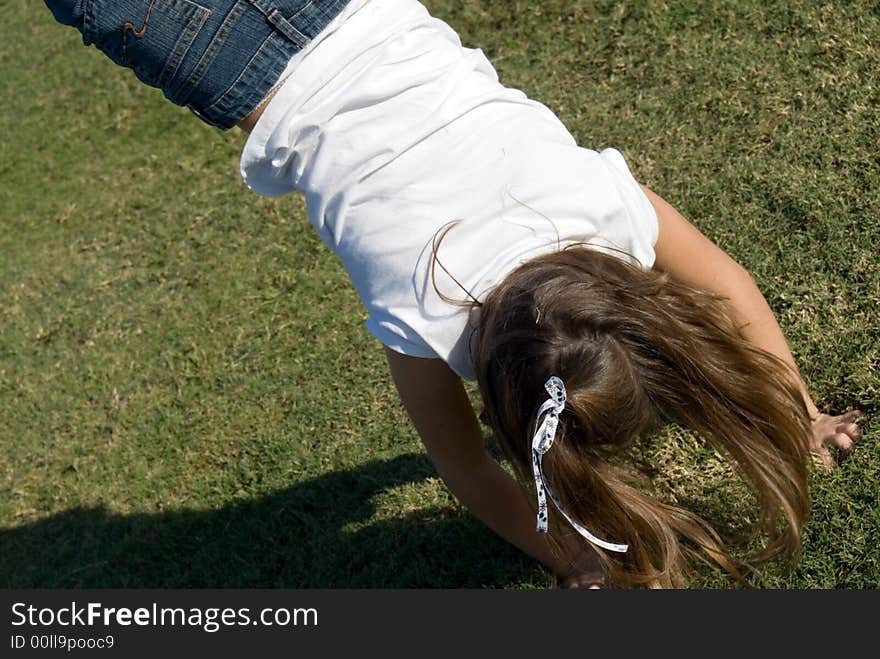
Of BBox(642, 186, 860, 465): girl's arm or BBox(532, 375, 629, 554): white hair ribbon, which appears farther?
BBox(642, 186, 860, 465): girl's arm

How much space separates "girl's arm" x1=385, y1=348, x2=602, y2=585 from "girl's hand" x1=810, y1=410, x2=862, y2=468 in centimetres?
67

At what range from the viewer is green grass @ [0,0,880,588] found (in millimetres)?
2889

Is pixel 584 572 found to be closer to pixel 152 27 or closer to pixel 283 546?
pixel 283 546

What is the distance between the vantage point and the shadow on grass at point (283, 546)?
9.59ft

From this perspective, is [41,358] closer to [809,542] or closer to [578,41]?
[578,41]

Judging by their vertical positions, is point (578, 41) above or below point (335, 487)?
above

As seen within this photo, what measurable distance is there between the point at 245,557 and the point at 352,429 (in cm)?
55

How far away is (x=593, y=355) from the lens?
5.79ft

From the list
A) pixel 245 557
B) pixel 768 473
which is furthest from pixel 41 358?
pixel 768 473

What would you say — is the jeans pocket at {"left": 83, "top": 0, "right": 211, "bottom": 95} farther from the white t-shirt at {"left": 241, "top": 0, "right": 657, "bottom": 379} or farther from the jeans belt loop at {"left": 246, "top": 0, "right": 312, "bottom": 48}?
the white t-shirt at {"left": 241, "top": 0, "right": 657, "bottom": 379}

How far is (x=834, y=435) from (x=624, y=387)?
1.10 meters

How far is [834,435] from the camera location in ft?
8.57

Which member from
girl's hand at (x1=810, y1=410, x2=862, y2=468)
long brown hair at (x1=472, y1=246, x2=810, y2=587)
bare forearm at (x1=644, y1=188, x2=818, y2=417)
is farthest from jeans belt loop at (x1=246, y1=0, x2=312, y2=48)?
girl's hand at (x1=810, y1=410, x2=862, y2=468)

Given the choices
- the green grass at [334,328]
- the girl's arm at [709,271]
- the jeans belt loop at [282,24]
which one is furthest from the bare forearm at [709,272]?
the jeans belt loop at [282,24]
